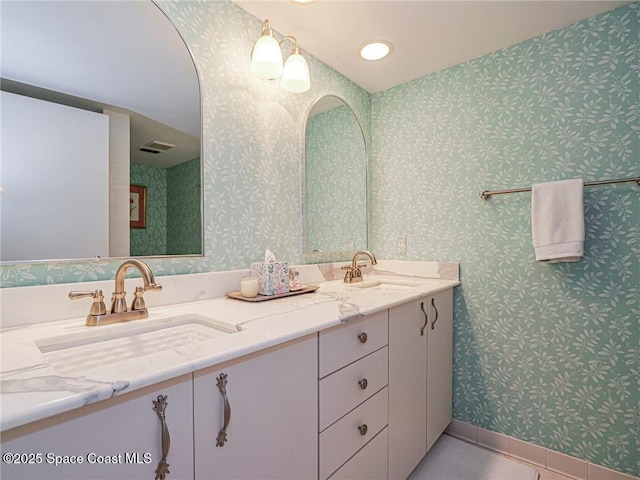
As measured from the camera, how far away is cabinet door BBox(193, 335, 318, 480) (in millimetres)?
683

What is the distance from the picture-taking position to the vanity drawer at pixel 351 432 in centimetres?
97

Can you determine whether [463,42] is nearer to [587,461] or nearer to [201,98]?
[201,98]

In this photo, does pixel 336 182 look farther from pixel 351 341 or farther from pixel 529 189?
pixel 351 341

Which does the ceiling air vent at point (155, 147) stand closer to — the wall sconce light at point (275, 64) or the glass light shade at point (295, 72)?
the wall sconce light at point (275, 64)

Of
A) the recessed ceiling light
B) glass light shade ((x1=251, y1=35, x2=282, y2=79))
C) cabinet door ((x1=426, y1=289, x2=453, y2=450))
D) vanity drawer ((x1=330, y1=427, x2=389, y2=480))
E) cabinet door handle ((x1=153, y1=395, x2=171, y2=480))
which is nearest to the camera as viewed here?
cabinet door handle ((x1=153, y1=395, x2=171, y2=480))

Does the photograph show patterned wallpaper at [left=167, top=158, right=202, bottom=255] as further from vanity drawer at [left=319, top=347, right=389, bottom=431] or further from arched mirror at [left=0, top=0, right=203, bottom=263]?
vanity drawer at [left=319, top=347, right=389, bottom=431]

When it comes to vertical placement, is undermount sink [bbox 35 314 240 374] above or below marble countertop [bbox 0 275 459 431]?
below

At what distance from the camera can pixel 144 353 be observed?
876 mm

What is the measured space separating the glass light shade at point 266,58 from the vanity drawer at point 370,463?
158cm

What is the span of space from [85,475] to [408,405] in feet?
4.03

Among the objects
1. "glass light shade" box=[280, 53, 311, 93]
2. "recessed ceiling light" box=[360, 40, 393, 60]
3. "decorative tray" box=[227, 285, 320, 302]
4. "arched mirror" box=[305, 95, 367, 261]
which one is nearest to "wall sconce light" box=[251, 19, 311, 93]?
"glass light shade" box=[280, 53, 311, 93]

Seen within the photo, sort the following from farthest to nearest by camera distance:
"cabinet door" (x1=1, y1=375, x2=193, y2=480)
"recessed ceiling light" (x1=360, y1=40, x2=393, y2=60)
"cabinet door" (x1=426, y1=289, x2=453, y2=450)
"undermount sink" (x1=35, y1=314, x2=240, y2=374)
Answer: "recessed ceiling light" (x1=360, y1=40, x2=393, y2=60), "cabinet door" (x1=426, y1=289, x2=453, y2=450), "undermount sink" (x1=35, y1=314, x2=240, y2=374), "cabinet door" (x1=1, y1=375, x2=193, y2=480)

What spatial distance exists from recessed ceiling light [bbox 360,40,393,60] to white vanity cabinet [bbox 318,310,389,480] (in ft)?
4.69

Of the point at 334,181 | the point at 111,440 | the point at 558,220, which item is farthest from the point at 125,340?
the point at 558,220
